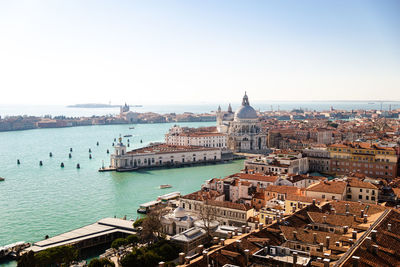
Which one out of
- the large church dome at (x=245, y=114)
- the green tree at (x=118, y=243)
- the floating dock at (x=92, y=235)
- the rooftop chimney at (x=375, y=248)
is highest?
the large church dome at (x=245, y=114)

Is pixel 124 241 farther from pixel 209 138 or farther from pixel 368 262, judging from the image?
pixel 209 138

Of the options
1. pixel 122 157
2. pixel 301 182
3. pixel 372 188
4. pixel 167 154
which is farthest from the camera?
pixel 167 154

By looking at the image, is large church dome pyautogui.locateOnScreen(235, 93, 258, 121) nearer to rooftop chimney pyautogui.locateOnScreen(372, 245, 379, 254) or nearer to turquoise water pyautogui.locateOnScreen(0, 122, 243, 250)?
turquoise water pyautogui.locateOnScreen(0, 122, 243, 250)

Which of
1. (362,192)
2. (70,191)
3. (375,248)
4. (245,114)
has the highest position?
(245,114)

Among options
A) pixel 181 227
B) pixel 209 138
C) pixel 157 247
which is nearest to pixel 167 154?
pixel 209 138

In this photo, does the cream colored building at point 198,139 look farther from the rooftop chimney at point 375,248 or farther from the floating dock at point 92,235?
the rooftop chimney at point 375,248

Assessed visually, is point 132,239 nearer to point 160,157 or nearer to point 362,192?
point 362,192

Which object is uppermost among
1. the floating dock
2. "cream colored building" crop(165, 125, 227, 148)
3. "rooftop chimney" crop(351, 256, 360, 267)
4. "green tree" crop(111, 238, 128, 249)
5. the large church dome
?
the large church dome

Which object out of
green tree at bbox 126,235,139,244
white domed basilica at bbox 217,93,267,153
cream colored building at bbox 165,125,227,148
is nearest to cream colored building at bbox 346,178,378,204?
green tree at bbox 126,235,139,244

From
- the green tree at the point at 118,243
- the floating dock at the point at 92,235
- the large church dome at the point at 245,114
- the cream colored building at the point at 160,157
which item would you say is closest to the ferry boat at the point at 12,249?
the floating dock at the point at 92,235

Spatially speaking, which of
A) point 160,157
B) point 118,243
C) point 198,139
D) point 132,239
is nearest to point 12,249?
point 118,243

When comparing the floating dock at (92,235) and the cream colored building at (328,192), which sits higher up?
the cream colored building at (328,192)
